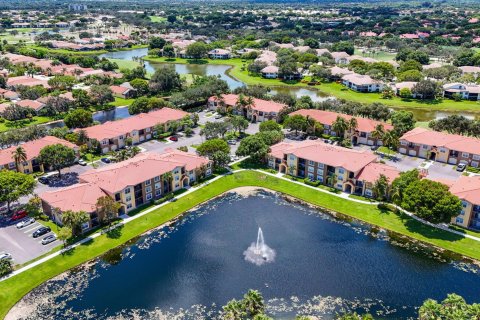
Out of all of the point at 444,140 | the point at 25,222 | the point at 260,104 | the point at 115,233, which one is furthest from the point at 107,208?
the point at 444,140

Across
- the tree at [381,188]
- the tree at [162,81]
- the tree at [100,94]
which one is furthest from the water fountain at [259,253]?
the tree at [162,81]

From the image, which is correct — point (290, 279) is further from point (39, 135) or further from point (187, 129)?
point (39, 135)

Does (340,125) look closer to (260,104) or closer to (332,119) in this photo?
(332,119)

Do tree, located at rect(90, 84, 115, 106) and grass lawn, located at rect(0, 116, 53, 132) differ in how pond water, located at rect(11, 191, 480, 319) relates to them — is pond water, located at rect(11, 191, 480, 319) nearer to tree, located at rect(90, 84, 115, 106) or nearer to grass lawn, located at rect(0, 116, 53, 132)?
grass lawn, located at rect(0, 116, 53, 132)

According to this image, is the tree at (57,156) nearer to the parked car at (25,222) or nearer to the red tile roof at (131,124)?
the red tile roof at (131,124)

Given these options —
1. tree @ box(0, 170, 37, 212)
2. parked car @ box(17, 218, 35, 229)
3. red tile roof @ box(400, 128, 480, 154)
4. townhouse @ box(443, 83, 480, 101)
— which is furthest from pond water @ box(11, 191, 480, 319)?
townhouse @ box(443, 83, 480, 101)

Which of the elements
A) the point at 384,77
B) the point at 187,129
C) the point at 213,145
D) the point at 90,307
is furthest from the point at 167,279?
the point at 384,77

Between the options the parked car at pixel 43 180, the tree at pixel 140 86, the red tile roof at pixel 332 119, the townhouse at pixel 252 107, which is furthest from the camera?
the tree at pixel 140 86
